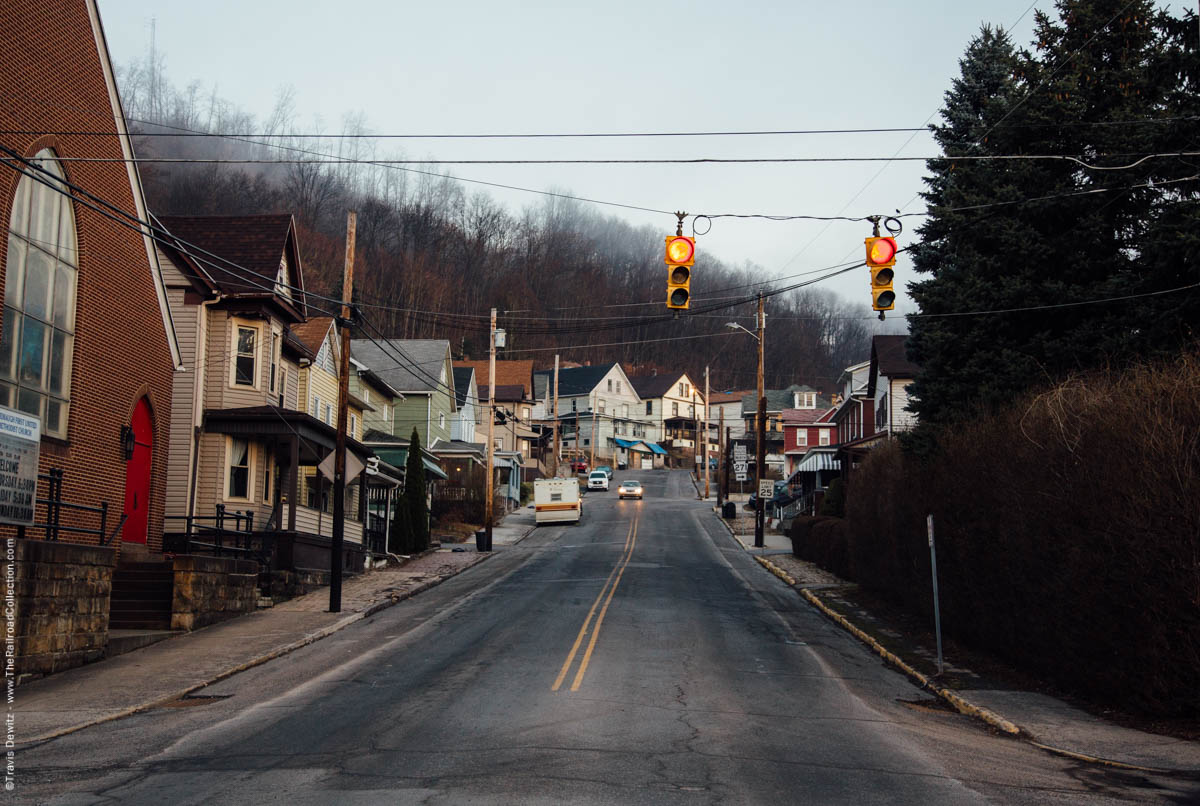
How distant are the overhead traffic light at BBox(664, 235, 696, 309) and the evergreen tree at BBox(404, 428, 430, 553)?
2716 cm

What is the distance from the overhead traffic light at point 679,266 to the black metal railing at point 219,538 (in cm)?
1330

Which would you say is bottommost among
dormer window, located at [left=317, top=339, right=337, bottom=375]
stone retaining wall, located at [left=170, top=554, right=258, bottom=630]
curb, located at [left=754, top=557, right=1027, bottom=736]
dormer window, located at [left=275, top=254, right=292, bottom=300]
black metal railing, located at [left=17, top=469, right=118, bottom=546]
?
curb, located at [left=754, top=557, right=1027, bottom=736]

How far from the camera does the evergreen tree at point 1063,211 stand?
18969 millimetres

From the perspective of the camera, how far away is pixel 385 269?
95.1 meters

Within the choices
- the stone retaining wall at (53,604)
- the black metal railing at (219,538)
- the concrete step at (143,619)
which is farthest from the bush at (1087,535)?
the black metal railing at (219,538)

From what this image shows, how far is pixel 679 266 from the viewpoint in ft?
51.5

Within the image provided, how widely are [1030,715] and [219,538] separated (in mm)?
17891

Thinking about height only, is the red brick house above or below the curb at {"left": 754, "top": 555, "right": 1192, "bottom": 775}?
above

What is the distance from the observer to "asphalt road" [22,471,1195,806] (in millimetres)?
8656

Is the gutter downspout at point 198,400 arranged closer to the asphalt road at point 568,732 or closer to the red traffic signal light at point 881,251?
the asphalt road at point 568,732

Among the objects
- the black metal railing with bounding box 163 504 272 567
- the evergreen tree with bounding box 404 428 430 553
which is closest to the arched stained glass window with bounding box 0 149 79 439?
the black metal railing with bounding box 163 504 272 567

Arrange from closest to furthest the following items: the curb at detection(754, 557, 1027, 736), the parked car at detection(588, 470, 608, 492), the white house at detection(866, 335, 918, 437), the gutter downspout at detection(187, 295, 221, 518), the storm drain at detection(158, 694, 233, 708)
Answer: the curb at detection(754, 557, 1027, 736), the storm drain at detection(158, 694, 233, 708), the gutter downspout at detection(187, 295, 221, 518), the white house at detection(866, 335, 918, 437), the parked car at detection(588, 470, 608, 492)

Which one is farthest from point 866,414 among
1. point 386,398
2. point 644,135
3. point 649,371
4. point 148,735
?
point 649,371

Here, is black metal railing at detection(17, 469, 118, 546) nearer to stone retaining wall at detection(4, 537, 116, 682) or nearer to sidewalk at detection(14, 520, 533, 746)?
stone retaining wall at detection(4, 537, 116, 682)
